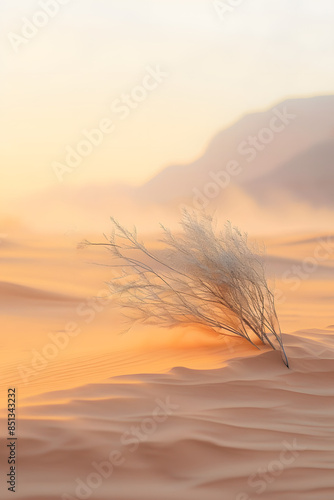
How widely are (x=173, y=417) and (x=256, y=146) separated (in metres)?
33.8

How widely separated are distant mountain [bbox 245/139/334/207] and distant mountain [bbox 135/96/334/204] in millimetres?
437

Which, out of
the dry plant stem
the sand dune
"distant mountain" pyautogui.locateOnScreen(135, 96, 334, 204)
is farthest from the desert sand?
"distant mountain" pyautogui.locateOnScreen(135, 96, 334, 204)

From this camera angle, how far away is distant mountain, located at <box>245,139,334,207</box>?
30500 mm

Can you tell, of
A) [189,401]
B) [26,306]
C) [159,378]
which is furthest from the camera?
[26,306]

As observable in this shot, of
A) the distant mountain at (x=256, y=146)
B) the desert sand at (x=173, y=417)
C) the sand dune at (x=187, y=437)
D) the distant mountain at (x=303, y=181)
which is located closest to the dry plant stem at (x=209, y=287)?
the desert sand at (x=173, y=417)

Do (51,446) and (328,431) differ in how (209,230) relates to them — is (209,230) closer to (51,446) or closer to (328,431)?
(328,431)

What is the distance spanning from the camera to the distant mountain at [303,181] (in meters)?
30.5

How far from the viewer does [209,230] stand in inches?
249

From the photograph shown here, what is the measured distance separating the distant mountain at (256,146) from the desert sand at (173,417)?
20300 millimetres

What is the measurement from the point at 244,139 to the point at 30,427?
34230mm

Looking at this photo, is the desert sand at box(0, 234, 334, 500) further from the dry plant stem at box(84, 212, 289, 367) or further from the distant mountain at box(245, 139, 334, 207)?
the distant mountain at box(245, 139, 334, 207)

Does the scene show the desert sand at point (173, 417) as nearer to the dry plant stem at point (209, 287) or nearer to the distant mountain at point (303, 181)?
the dry plant stem at point (209, 287)

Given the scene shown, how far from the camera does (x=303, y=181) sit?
1251 inches

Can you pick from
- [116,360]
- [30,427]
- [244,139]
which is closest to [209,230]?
[116,360]
